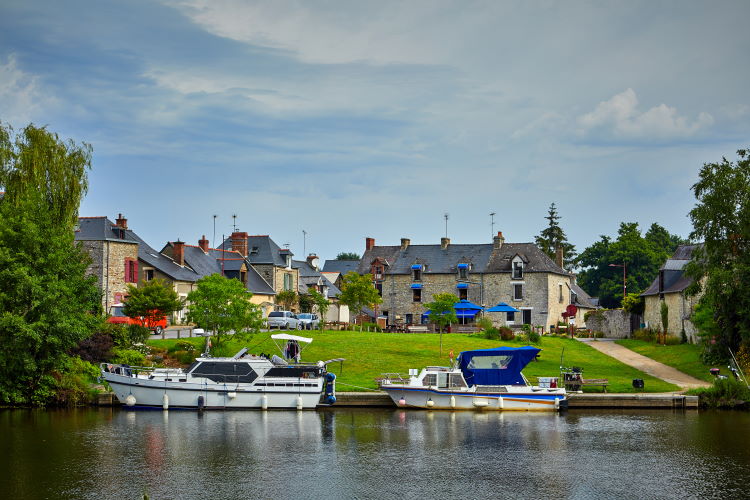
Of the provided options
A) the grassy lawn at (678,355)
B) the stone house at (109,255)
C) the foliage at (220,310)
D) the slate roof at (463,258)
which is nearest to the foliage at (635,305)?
the slate roof at (463,258)

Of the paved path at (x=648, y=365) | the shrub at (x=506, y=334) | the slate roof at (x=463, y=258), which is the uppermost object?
the slate roof at (x=463, y=258)

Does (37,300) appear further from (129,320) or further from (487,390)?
(487,390)

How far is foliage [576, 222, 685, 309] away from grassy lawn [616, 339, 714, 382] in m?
43.9

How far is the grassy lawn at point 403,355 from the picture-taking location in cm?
4272

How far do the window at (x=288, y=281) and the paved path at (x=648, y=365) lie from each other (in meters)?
30.3

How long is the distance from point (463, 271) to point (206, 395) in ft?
148

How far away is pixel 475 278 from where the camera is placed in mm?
78938

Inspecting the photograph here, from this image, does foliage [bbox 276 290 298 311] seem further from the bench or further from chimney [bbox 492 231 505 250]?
chimney [bbox 492 231 505 250]

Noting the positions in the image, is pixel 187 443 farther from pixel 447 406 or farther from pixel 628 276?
pixel 628 276

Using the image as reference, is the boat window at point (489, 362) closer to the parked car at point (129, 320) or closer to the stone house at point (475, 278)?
the parked car at point (129, 320)

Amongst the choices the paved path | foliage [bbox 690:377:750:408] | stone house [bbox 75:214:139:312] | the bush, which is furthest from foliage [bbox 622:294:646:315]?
stone house [bbox 75:214:139:312]

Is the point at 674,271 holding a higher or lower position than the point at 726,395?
higher

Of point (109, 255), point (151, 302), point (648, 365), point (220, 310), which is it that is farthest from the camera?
point (109, 255)

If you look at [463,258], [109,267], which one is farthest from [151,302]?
[463,258]
